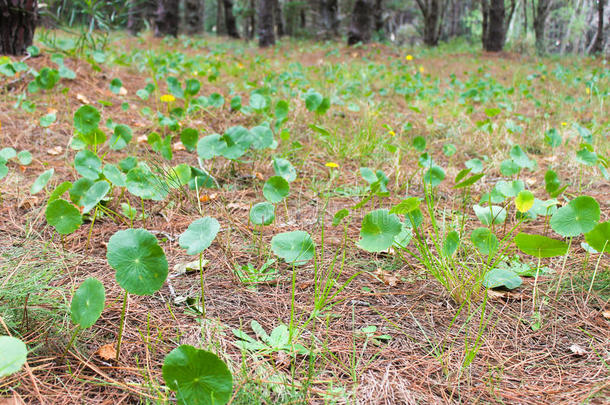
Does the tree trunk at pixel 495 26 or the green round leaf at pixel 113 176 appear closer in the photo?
the green round leaf at pixel 113 176

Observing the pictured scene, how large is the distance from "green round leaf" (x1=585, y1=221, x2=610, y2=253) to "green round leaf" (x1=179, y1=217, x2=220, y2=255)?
0.94m

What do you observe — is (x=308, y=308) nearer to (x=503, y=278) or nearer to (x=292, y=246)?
(x=292, y=246)

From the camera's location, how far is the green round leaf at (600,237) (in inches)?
39.4

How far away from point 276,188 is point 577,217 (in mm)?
873

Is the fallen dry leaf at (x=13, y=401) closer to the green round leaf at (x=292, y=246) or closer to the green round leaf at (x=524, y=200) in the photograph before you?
the green round leaf at (x=292, y=246)

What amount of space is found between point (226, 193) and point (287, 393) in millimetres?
1092

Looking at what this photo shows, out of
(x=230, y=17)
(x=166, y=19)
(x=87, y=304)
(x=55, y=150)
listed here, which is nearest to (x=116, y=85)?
(x=55, y=150)

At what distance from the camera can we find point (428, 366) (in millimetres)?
846

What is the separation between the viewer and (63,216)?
1.09m

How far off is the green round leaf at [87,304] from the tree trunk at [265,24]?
8.90 meters

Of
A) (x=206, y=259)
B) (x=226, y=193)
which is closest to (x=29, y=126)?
(x=226, y=193)

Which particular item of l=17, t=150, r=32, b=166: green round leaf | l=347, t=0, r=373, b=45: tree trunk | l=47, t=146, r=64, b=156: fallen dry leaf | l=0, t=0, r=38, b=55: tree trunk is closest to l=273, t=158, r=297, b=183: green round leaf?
l=17, t=150, r=32, b=166: green round leaf

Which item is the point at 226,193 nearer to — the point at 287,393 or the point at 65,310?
the point at 65,310

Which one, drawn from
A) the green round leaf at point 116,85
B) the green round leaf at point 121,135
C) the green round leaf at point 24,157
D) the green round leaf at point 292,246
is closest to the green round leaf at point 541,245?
the green round leaf at point 292,246
